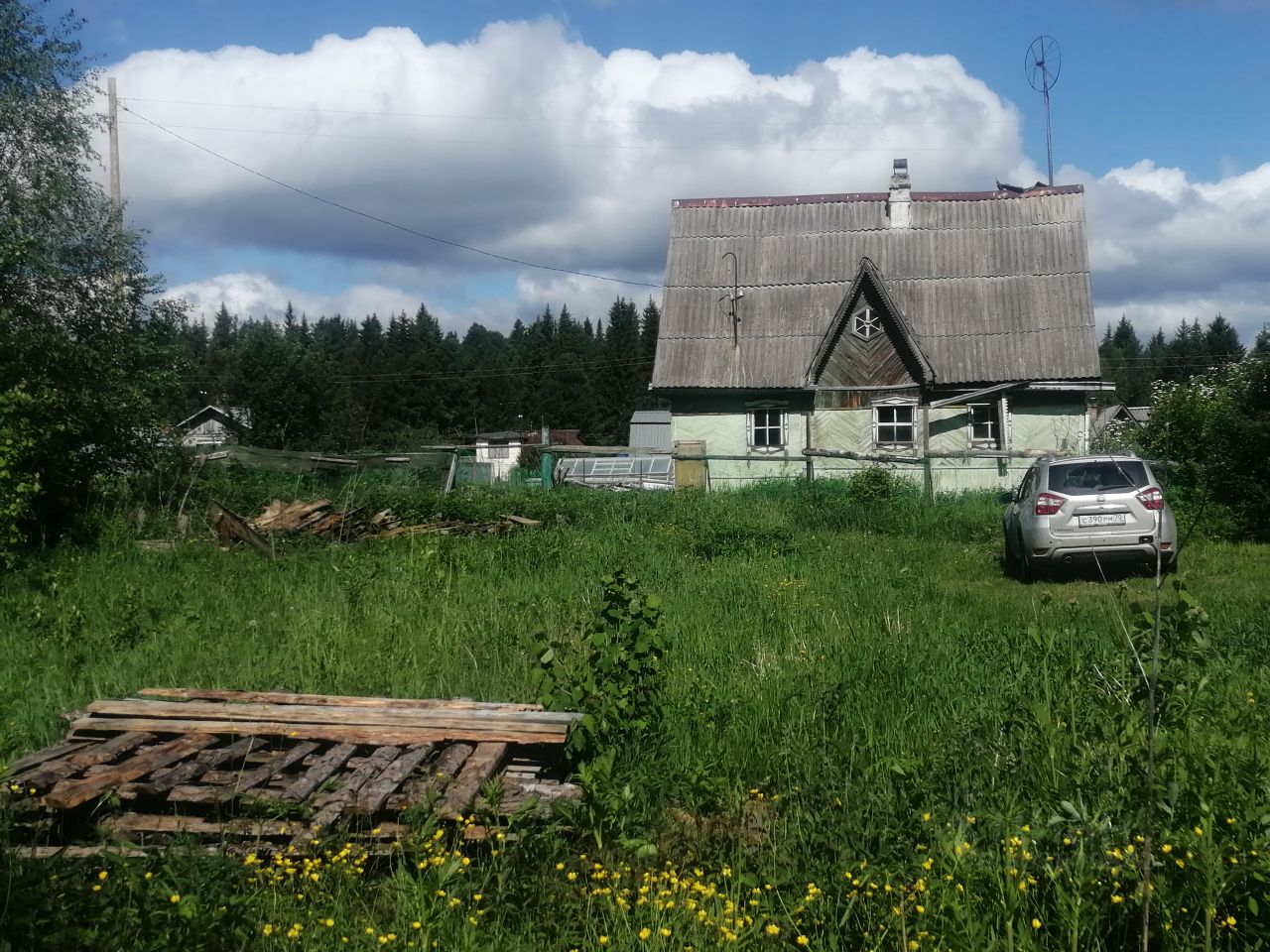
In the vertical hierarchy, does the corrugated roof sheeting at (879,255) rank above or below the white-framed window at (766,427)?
above

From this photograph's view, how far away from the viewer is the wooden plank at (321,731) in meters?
5.54

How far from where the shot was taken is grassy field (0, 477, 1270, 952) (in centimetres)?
371

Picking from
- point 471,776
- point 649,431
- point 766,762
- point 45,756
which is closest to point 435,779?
point 471,776

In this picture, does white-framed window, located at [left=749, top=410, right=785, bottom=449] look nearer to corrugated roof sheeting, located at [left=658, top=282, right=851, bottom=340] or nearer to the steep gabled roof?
the steep gabled roof

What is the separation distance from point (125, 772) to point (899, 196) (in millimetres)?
28315

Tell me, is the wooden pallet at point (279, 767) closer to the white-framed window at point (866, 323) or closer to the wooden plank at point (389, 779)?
the wooden plank at point (389, 779)

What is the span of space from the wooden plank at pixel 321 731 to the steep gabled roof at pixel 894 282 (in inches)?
876

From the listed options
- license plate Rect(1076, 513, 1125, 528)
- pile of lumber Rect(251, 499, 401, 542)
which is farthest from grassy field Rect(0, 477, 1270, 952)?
pile of lumber Rect(251, 499, 401, 542)

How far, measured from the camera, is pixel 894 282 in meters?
28.5

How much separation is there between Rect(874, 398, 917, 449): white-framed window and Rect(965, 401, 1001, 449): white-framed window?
1410 mm

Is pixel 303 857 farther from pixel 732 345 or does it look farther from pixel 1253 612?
pixel 732 345

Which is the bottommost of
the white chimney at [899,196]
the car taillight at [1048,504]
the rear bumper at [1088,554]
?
the rear bumper at [1088,554]

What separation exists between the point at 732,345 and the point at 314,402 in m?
45.1

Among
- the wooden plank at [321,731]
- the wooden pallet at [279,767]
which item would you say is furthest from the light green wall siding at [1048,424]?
the wooden plank at [321,731]
